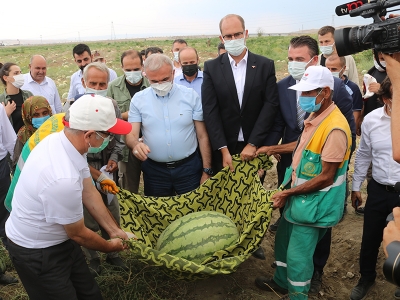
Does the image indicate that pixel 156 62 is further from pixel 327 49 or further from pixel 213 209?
pixel 327 49

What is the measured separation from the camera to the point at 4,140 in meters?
4.44

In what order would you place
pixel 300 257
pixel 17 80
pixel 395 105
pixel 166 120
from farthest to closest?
pixel 17 80 < pixel 166 120 < pixel 300 257 < pixel 395 105

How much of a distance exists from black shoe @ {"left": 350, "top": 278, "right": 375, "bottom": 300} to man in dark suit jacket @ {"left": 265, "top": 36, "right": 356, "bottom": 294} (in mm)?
336

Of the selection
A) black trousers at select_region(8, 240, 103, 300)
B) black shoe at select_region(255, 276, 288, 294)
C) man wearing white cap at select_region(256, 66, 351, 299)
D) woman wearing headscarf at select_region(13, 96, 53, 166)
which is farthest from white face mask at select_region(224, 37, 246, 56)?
black trousers at select_region(8, 240, 103, 300)

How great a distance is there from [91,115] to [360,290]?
10.4 ft

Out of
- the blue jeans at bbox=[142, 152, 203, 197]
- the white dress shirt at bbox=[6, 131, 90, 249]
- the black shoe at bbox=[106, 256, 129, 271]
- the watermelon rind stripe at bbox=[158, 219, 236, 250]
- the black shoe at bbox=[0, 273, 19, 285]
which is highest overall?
the white dress shirt at bbox=[6, 131, 90, 249]

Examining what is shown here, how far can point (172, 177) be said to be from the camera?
13.7ft

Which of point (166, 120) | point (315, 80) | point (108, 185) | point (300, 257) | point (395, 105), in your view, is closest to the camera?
point (395, 105)

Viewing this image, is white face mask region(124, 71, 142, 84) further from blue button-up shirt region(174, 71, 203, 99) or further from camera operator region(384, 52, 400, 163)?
camera operator region(384, 52, 400, 163)

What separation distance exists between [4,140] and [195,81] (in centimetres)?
275

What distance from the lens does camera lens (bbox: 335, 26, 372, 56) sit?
8.32 feet

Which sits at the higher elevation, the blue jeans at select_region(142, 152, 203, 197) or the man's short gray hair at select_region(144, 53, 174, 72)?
the man's short gray hair at select_region(144, 53, 174, 72)

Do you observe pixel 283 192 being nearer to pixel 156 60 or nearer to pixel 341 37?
pixel 341 37

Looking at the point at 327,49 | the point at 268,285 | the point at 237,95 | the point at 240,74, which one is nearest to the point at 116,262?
the point at 268,285
